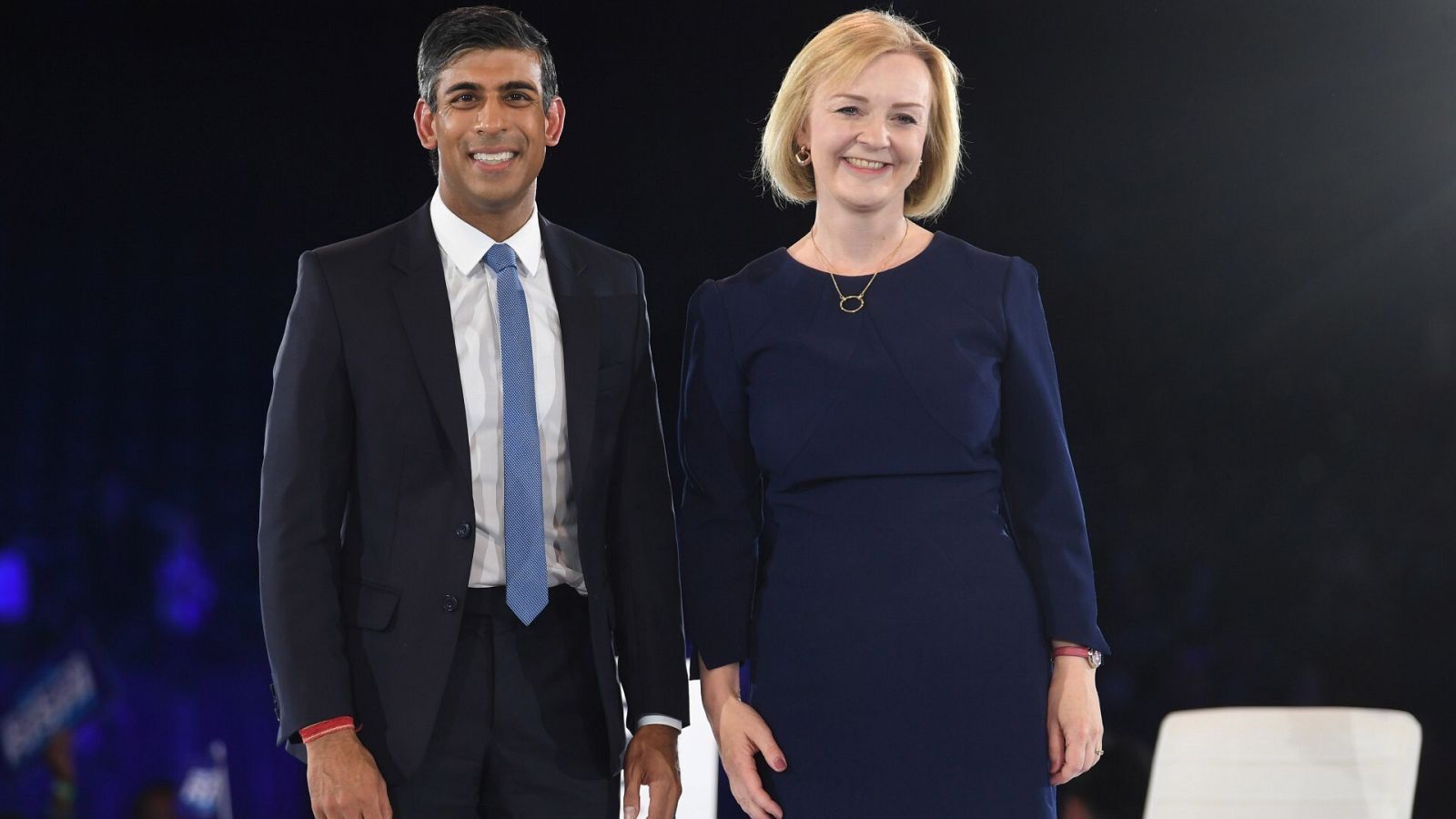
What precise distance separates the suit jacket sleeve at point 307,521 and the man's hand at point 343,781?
3cm

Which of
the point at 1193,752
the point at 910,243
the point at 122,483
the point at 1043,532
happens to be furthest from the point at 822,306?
the point at 122,483

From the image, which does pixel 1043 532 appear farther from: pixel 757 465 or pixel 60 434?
pixel 60 434

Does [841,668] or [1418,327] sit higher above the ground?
[1418,327]

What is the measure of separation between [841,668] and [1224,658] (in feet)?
9.53

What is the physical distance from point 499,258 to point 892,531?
580mm

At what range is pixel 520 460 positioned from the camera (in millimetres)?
1665

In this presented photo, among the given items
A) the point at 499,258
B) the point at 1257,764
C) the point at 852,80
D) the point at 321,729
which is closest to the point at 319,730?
the point at 321,729

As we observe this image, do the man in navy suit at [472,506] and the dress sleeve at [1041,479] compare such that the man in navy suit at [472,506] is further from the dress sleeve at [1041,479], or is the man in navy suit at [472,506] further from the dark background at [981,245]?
the dark background at [981,245]

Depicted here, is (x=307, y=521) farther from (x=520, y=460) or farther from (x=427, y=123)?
(x=427, y=123)

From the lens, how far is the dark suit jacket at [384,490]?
160 cm

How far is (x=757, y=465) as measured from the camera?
177 centimetres

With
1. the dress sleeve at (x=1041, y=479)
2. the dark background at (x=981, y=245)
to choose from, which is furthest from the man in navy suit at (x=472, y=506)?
the dark background at (x=981, y=245)

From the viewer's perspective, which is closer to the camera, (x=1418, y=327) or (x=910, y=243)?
(x=910, y=243)

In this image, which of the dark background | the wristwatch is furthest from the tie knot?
the dark background
